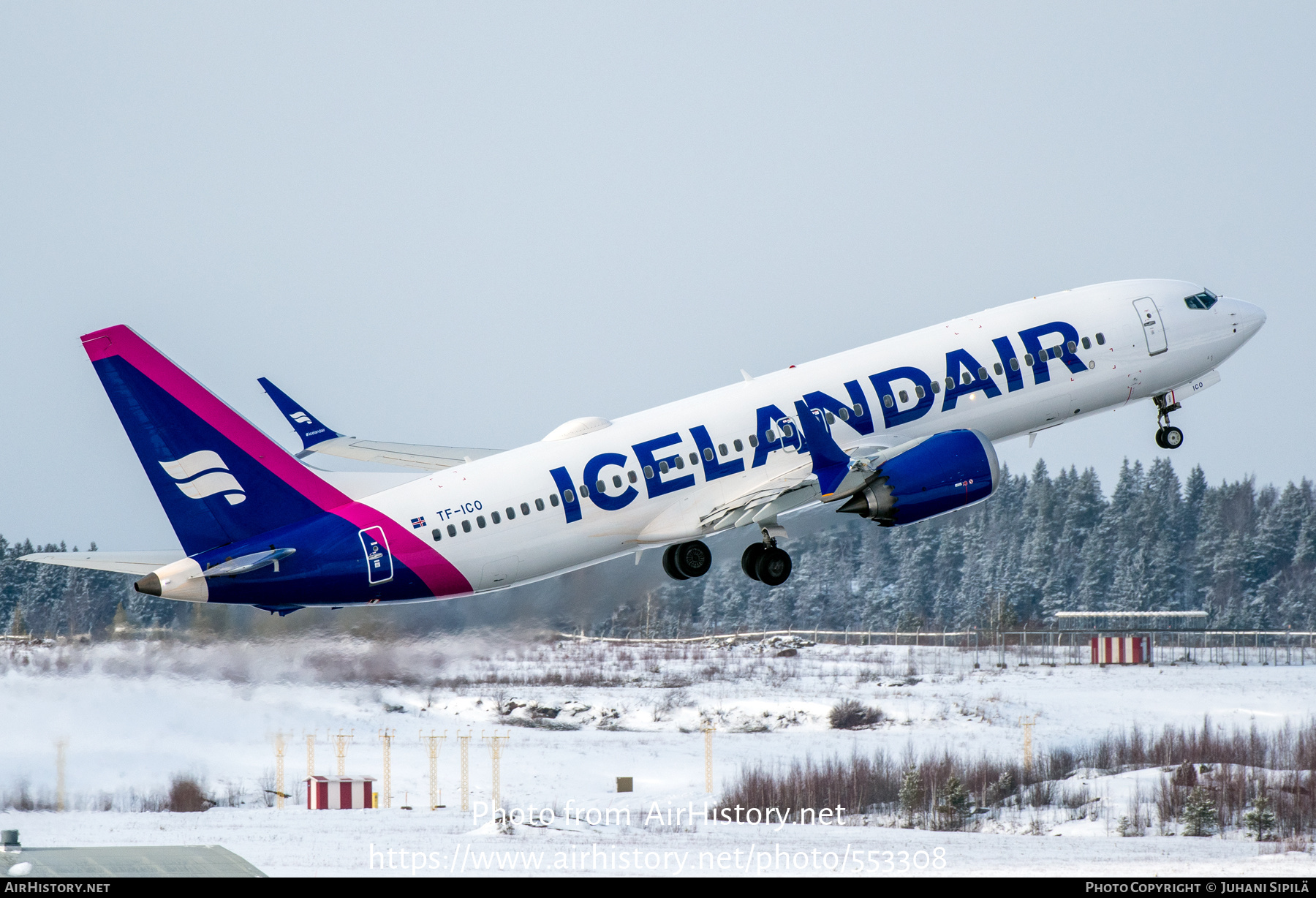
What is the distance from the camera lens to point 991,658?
116 metres

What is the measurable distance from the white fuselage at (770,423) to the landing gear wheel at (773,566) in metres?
2.17

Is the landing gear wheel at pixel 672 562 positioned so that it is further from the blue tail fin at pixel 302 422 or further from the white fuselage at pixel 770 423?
the blue tail fin at pixel 302 422

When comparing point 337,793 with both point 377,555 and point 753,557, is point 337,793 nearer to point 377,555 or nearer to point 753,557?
point 753,557

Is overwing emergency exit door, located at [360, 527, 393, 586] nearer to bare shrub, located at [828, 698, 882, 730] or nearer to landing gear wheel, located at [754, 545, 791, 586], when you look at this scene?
landing gear wheel, located at [754, 545, 791, 586]

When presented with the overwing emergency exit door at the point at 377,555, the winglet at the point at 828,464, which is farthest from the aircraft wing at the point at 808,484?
the overwing emergency exit door at the point at 377,555

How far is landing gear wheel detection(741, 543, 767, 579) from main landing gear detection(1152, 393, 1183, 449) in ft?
43.5

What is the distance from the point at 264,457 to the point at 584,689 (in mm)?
59919

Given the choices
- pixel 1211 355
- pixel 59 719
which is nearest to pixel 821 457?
pixel 1211 355

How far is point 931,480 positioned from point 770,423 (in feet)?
13.0

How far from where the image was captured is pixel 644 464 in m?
37.3

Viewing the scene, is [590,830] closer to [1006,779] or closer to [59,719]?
[1006,779]

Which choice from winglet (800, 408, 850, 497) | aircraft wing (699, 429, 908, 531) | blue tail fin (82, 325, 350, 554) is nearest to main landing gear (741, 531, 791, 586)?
aircraft wing (699, 429, 908, 531)

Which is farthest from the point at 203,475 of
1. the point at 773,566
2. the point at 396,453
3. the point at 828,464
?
the point at 828,464

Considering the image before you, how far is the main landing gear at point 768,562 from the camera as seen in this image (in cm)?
3966
